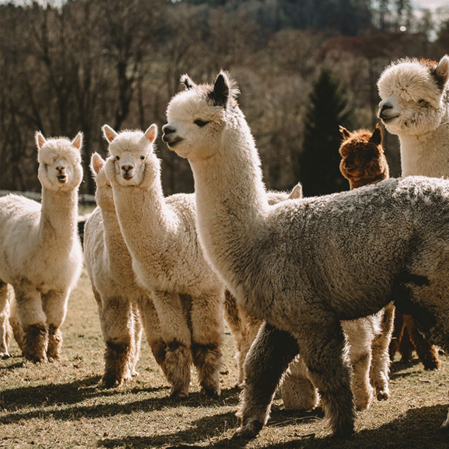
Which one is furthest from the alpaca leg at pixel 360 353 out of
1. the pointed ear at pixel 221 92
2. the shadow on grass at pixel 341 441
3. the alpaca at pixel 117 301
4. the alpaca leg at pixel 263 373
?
the alpaca at pixel 117 301

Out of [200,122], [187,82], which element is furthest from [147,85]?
[200,122]

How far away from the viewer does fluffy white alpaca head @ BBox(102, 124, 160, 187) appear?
5.53 metres

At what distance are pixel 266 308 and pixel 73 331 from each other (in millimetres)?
6022

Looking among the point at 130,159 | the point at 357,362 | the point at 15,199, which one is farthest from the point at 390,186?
the point at 15,199

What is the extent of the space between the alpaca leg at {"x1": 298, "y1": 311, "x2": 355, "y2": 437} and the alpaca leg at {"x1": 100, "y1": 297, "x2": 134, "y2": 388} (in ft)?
10.1

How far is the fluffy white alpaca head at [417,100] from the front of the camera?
4859 millimetres

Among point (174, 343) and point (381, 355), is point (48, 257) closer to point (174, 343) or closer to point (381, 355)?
point (174, 343)

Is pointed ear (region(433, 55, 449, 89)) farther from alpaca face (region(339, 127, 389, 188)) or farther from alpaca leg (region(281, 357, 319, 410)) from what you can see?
alpaca leg (region(281, 357, 319, 410))

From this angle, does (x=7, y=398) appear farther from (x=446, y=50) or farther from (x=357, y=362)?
(x=446, y=50)

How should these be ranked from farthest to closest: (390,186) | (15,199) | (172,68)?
(172,68)
(15,199)
(390,186)

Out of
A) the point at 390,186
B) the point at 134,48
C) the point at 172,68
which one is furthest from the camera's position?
the point at 172,68

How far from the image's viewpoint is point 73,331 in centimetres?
904

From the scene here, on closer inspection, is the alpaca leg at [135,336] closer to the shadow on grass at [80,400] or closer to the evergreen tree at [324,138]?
→ the shadow on grass at [80,400]

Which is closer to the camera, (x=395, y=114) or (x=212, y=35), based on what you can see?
(x=395, y=114)
